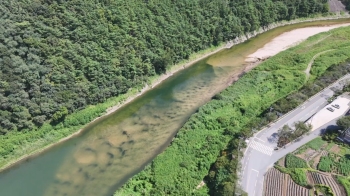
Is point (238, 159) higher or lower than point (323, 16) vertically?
lower

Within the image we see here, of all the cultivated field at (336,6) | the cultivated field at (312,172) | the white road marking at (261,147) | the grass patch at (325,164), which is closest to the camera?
the cultivated field at (312,172)

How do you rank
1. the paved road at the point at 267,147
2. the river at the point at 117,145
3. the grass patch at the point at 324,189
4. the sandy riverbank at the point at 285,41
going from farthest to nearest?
the sandy riverbank at the point at 285,41
the river at the point at 117,145
the paved road at the point at 267,147
the grass patch at the point at 324,189

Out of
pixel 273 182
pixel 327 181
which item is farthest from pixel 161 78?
pixel 327 181

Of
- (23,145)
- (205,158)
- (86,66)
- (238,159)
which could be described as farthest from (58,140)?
(238,159)

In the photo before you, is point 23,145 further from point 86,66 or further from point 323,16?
point 323,16

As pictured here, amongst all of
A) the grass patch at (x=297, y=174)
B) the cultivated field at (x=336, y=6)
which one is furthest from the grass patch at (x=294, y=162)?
the cultivated field at (x=336, y=6)

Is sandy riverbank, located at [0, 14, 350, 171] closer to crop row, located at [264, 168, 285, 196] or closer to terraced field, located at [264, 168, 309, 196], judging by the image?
crop row, located at [264, 168, 285, 196]

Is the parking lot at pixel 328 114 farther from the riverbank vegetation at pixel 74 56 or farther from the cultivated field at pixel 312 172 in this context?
the riverbank vegetation at pixel 74 56
